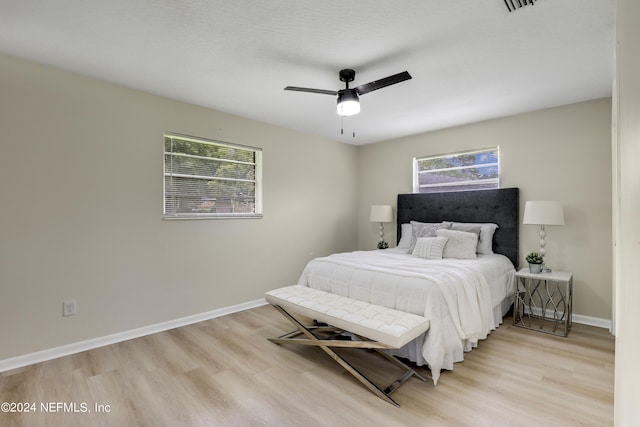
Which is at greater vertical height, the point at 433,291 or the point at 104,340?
the point at 433,291

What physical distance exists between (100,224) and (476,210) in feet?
13.8

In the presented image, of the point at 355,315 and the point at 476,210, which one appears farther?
the point at 476,210

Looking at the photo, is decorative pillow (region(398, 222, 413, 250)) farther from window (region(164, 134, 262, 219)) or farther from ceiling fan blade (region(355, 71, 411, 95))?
ceiling fan blade (region(355, 71, 411, 95))

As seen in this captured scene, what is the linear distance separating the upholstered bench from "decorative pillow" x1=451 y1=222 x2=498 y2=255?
1961 mm

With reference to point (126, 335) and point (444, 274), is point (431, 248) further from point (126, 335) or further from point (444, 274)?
point (126, 335)

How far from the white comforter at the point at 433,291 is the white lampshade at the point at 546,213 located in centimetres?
63

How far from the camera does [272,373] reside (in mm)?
2326

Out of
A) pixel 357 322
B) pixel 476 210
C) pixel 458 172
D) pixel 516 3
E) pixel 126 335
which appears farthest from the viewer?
pixel 458 172

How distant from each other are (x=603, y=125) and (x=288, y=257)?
3.90m

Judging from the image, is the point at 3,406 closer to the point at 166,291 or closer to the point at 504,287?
the point at 166,291

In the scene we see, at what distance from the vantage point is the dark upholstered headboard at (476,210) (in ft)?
12.2

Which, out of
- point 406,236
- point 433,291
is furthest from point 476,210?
point 433,291

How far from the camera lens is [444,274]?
2527 mm

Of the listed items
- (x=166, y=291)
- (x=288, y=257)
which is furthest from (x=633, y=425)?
(x=288, y=257)
